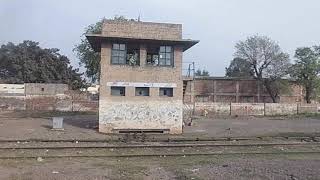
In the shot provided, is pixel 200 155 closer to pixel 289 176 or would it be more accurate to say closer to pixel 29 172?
pixel 289 176

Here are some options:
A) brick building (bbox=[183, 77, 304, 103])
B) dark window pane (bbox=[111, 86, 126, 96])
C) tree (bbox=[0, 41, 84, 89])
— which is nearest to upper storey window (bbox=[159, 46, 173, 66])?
dark window pane (bbox=[111, 86, 126, 96])

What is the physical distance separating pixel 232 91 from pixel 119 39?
43.1 meters

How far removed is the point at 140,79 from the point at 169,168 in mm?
14391

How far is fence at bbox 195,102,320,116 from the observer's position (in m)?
53.6

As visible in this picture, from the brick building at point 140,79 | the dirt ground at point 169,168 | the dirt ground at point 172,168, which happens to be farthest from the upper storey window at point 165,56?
the dirt ground at point 169,168

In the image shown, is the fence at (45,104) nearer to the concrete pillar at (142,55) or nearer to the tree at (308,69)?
the concrete pillar at (142,55)

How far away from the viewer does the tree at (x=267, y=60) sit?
7000 cm

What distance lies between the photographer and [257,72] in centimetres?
7156

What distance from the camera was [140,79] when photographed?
30188mm

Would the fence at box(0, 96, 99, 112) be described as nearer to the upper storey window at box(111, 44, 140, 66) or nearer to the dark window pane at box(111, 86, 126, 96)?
the dark window pane at box(111, 86, 126, 96)

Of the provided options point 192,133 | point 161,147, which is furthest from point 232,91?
point 161,147

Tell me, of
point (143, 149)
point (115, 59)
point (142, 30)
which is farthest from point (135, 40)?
point (143, 149)

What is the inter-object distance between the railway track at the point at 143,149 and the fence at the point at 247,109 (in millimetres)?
28909

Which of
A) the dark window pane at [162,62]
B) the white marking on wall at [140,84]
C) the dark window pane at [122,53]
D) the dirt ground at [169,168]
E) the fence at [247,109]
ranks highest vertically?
the dark window pane at [122,53]
